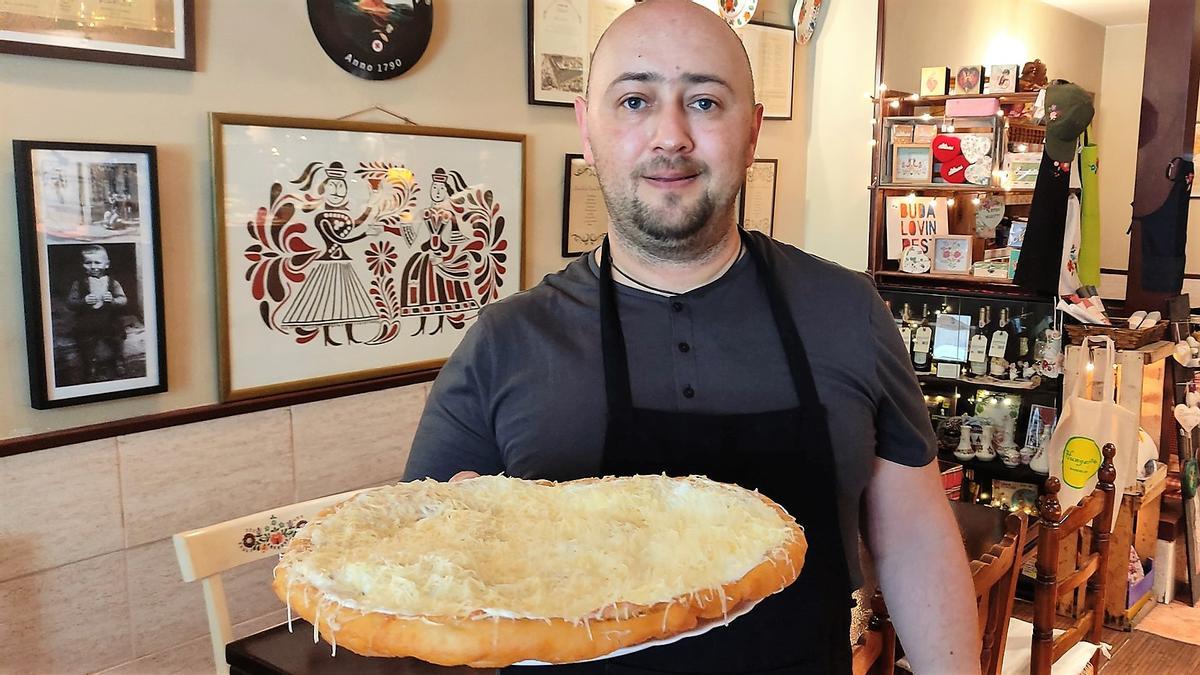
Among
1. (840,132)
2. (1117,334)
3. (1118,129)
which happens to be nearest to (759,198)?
(840,132)

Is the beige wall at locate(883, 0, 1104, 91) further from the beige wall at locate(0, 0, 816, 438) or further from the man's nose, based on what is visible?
the man's nose

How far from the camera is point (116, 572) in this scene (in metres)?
2.13

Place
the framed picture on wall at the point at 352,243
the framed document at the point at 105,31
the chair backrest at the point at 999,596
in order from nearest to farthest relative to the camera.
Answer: the chair backrest at the point at 999,596, the framed document at the point at 105,31, the framed picture on wall at the point at 352,243

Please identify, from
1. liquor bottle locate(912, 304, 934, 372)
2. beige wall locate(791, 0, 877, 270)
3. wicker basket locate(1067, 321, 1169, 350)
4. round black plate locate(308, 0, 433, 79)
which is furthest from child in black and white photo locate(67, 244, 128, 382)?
wicker basket locate(1067, 321, 1169, 350)

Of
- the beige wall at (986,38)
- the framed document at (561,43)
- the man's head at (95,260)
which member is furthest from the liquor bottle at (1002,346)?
the man's head at (95,260)

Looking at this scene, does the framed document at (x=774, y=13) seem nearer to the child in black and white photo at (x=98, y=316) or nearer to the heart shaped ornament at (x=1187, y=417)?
the heart shaped ornament at (x=1187, y=417)

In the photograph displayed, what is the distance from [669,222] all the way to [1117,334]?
284cm

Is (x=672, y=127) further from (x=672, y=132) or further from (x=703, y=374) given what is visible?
(x=703, y=374)

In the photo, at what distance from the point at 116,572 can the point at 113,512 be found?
14cm

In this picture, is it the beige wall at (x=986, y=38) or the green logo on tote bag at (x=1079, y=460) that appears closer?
the green logo on tote bag at (x=1079, y=460)

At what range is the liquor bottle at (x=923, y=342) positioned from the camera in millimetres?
3840

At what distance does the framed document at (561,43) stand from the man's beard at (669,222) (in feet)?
5.57

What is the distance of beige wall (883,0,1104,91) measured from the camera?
4105 millimetres

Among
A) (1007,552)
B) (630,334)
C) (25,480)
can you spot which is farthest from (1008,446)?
(25,480)
